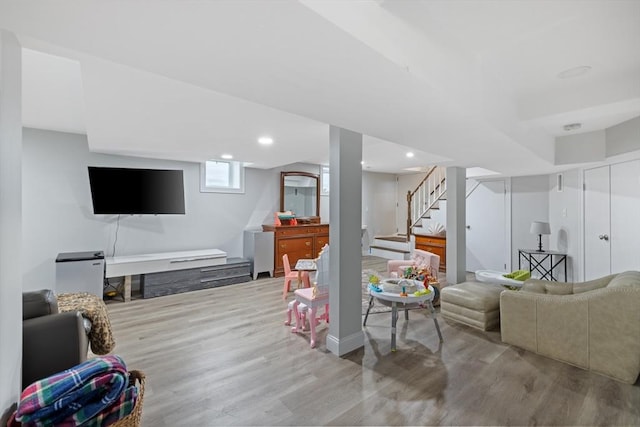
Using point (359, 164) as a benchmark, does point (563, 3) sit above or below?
above

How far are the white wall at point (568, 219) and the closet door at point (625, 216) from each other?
61cm

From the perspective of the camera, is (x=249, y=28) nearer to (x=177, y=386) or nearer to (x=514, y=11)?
(x=514, y=11)

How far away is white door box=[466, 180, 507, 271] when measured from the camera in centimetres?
558

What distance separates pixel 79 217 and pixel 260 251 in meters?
2.72

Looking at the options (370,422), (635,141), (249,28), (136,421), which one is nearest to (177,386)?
(136,421)

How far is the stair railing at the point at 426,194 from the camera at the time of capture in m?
6.70

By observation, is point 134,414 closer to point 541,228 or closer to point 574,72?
point 574,72

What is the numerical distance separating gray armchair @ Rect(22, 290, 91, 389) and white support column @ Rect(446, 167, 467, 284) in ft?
15.5

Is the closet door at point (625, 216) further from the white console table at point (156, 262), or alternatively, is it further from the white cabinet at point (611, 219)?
the white console table at point (156, 262)

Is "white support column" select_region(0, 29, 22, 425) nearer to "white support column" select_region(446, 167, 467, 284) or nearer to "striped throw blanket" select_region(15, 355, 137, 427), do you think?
"striped throw blanket" select_region(15, 355, 137, 427)

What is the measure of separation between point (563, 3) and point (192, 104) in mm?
2471

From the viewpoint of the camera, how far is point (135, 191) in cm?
424

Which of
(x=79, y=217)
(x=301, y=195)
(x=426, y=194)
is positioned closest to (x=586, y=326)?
(x=426, y=194)

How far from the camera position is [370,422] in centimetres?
178
